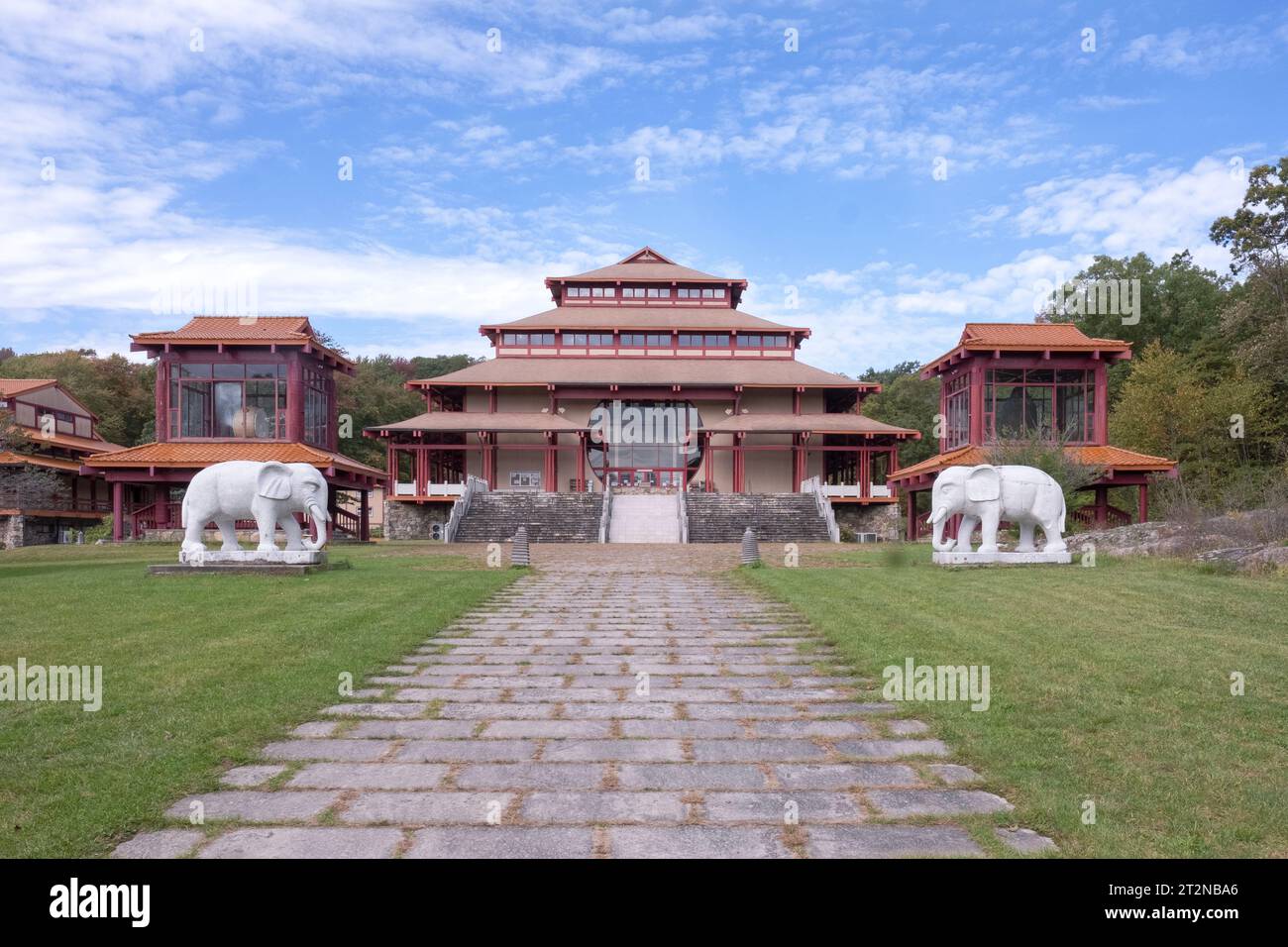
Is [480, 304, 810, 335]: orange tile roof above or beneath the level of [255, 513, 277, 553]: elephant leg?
above

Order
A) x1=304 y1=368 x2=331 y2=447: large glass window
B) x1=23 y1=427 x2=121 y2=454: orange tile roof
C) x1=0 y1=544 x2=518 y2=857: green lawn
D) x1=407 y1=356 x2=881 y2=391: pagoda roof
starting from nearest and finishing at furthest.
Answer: x1=0 y1=544 x2=518 y2=857: green lawn < x1=304 y1=368 x2=331 y2=447: large glass window < x1=407 y1=356 x2=881 y2=391: pagoda roof < x1=23 y1=427 x2=121 y2=454: orange tile roof

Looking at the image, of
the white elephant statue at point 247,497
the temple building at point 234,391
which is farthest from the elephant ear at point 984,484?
the temple building at point 234,391

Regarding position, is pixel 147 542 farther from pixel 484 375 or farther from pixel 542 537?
pixel 484 375

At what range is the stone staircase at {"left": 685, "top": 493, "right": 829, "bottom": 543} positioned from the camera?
29.2 meters

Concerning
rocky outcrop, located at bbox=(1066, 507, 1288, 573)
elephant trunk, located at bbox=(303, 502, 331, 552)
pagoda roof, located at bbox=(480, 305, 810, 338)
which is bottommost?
rocky outcrop, located at bbox=(1066, 507, 1288, 573)

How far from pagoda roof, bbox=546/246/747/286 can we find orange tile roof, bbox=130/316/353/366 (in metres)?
15.9

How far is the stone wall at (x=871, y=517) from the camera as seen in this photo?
112ft

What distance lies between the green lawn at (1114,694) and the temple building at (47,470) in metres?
32.9

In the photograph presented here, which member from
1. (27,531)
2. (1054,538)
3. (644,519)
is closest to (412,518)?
(644,519)

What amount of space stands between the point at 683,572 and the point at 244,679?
35.4 feet

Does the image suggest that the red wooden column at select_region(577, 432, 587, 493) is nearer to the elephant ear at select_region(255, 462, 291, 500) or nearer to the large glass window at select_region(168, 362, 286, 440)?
the large glass window at select_region(168, 362, 286, 440)

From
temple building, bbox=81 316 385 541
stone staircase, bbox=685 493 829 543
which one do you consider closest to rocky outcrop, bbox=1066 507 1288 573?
stone staircase, bbox=685 493 829 543

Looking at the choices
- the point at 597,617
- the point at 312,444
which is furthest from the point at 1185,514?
the point at 312,444

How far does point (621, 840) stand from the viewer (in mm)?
3988
